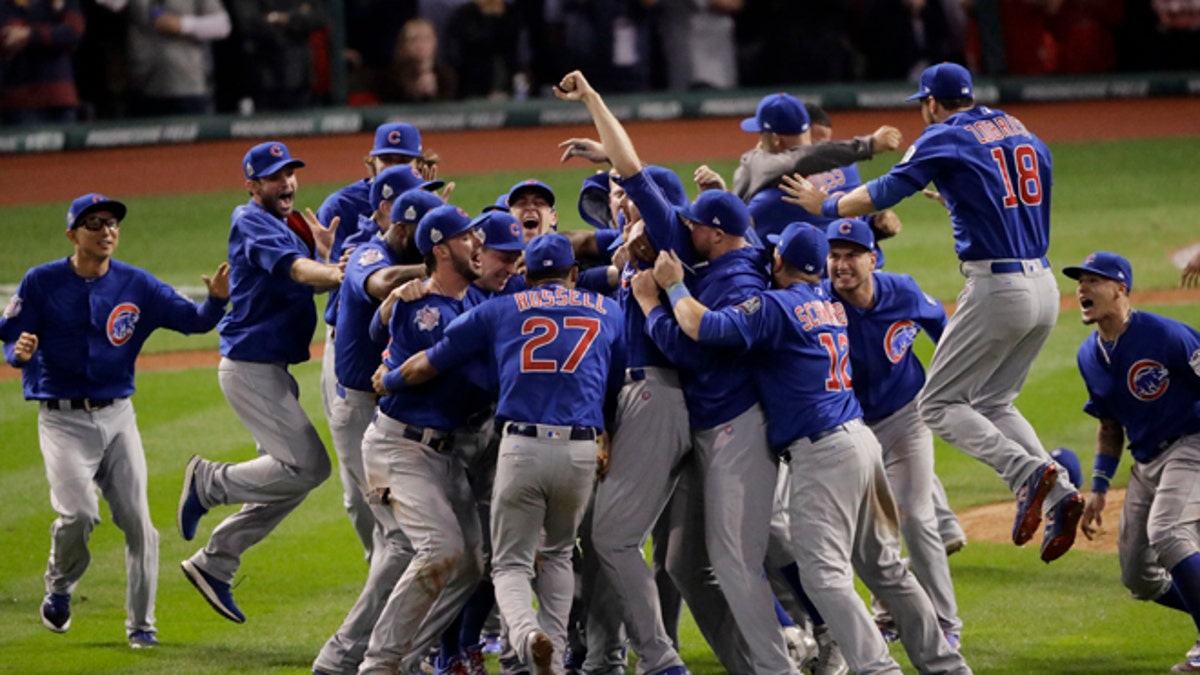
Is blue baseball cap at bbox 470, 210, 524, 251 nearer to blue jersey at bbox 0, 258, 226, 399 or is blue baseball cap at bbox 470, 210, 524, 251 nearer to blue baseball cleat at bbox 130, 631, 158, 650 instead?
blue jersey at bbox 0, 258, 226, 399

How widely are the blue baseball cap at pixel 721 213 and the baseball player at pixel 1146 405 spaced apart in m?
1.66

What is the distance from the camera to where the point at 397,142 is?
29.2ft

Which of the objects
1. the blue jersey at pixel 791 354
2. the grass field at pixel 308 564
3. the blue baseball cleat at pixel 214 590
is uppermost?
the blue jersey at pixel 791 354

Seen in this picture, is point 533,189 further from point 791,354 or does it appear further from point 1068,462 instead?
point 1068,462

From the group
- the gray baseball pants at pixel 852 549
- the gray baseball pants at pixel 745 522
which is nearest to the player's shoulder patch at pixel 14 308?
the gray baseball pants at pixel 745 522

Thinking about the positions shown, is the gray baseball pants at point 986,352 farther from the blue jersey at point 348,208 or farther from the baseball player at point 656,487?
the blue jersey at point 348,208

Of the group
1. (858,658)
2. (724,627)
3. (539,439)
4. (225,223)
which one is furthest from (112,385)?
(225,223)

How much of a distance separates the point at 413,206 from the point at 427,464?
44.1 inches

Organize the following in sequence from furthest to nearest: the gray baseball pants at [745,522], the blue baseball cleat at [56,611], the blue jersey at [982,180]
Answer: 1. the blue baseball cleat at [56,611]
2. the blue jersey at [982,180]
3. the gray baseball pants at [745,522]

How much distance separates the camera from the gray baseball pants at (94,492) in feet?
27.3

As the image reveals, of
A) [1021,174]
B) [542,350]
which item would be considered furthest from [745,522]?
[1021,174]

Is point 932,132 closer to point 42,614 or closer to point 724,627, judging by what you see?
point 724,627

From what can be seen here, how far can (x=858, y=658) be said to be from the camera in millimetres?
6582

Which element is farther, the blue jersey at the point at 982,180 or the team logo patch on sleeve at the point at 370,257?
the blue jersey at the point at 982,180
